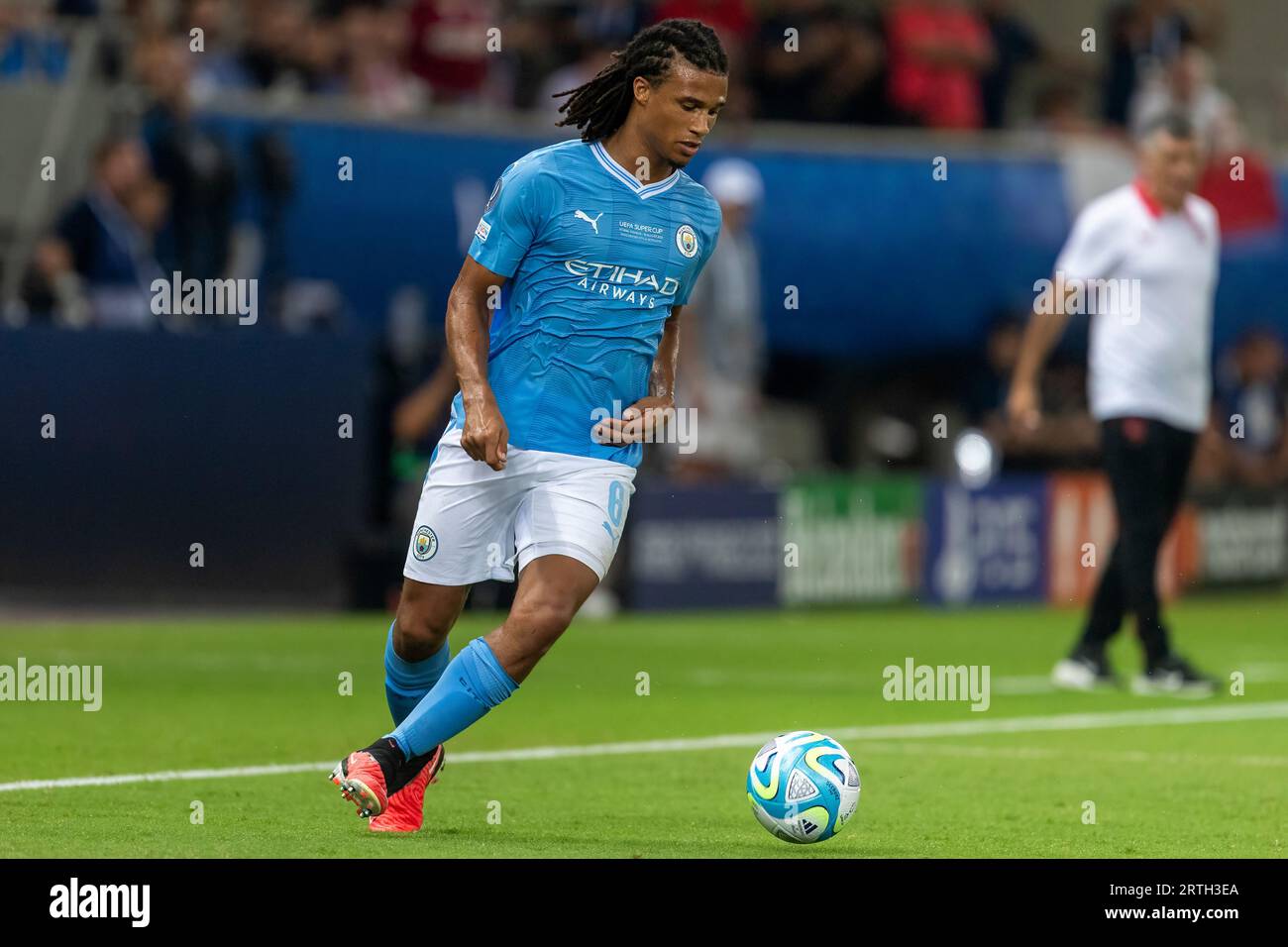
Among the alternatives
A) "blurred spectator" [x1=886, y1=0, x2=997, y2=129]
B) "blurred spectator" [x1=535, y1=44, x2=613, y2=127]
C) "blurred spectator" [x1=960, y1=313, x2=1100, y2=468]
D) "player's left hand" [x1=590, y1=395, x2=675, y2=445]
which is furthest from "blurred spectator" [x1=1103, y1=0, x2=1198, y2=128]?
"player's left hand" [x1=590, y1=395, x2=675, y2=445]

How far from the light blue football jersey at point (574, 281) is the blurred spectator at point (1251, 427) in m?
15.7

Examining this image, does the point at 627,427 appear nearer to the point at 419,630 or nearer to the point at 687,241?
the point at 687,241

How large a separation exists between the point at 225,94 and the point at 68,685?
284 inches

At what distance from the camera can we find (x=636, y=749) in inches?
404

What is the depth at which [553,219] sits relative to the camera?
774 cm

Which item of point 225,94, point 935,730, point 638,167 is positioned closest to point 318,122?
point 225,94

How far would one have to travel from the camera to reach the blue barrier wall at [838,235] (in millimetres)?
18984

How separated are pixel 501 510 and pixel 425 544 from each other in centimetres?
26

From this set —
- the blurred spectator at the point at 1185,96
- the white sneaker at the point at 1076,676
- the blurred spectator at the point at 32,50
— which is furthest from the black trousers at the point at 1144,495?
the blurred spectator at the point at 1185,96

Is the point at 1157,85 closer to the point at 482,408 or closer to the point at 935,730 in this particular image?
the point at 935,730

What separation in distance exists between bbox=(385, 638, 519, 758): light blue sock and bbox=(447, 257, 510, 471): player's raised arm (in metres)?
0.60

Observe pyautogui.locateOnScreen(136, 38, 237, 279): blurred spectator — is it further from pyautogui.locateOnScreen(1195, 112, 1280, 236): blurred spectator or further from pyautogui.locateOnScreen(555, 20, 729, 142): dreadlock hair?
pyautogui.locateOnScreen(1195, 112, 1280, 236): blurred spectator

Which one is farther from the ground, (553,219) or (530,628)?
(553,219)

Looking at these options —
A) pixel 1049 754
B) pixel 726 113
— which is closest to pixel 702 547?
pixel 726 113
